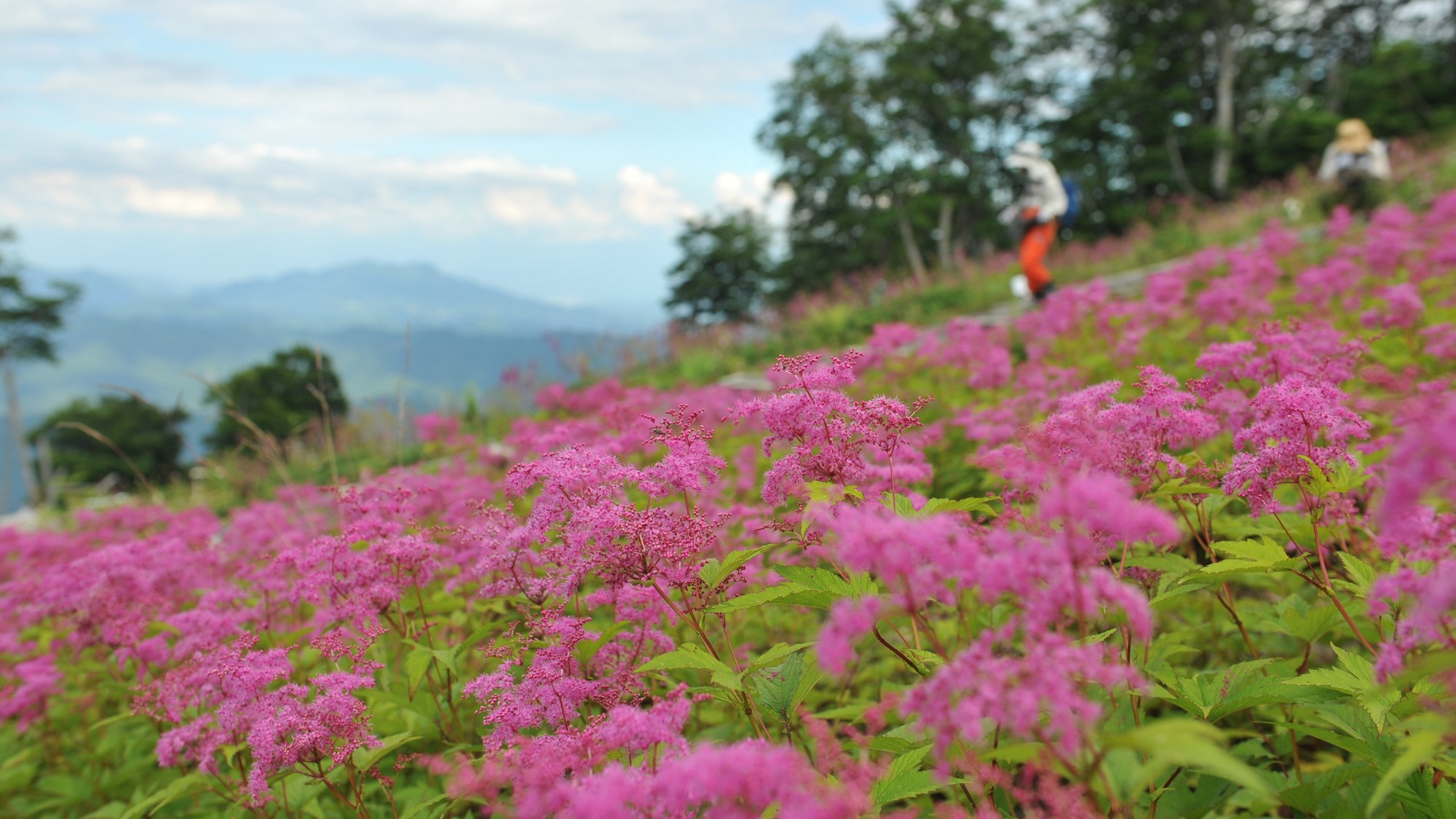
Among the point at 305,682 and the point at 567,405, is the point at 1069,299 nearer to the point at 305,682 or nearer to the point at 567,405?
the point at 567,405

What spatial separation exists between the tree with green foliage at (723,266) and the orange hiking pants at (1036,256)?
145 feet

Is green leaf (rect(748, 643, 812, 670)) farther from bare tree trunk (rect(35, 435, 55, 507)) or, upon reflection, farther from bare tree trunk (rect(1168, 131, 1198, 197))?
bare tree trunk (rect(35, 435, 55, 507))

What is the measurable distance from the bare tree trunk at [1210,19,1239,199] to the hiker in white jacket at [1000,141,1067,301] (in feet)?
93.6

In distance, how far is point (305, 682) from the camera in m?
3.78

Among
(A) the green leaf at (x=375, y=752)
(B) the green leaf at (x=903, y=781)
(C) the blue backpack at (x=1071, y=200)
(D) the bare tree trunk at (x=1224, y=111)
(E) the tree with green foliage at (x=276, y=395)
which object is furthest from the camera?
(E) the tree with green foliage at (x=276, y=395)

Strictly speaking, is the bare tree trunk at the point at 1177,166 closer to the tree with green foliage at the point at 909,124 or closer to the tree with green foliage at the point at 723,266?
the tree with green foliage at the point at 909,124

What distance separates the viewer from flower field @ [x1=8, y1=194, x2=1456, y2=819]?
4.48 feet

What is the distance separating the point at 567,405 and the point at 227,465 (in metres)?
16.0

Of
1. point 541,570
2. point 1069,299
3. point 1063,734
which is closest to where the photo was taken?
point 1063,734

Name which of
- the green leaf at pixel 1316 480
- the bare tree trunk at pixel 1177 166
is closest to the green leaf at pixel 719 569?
the green leaf at pixel 1316 480

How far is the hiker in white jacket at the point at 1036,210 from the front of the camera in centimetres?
1302

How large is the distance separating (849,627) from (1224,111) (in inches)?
1745

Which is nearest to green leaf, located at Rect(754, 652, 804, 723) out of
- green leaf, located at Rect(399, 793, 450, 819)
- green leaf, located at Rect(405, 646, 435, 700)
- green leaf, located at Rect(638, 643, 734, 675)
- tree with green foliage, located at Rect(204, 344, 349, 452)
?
green leaf, located at Rect(638, 643, 734, 675)

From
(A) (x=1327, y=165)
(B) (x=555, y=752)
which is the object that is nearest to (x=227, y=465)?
(B) (x=555, y=752)
